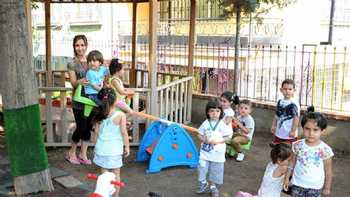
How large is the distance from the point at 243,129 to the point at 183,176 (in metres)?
1.13

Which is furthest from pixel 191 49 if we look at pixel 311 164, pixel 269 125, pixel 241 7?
pixel 311 164

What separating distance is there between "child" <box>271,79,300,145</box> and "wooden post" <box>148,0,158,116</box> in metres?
2.03

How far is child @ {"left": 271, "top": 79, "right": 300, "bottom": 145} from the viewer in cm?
526

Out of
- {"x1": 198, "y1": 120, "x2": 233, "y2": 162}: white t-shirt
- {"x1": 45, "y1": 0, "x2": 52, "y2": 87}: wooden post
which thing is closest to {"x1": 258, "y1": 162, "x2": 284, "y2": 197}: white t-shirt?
{"x1": 198, "y1": 120, "x2": 233, "y2": 162}: white t-shirt

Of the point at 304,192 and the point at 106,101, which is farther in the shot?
the point at 106,101

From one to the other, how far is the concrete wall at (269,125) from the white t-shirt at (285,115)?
1.85 meters

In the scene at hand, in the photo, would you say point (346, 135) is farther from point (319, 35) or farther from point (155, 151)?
point (319, 35)

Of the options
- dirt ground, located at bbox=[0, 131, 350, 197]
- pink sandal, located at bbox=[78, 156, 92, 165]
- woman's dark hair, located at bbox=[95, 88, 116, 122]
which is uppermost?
woman's dark hair, located at bbox=[95, 88, 116, 122]

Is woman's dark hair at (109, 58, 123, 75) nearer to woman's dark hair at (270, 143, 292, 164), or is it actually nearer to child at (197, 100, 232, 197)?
child at (197, 100, 232, 197)

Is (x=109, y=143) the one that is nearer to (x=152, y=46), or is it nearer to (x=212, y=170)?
(x=212, y=170)

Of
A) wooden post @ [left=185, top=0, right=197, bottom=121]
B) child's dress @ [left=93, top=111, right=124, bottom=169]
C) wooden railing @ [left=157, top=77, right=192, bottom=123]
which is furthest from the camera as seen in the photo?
wooden post @ [left=185, top=0, right=197, bottom=121]

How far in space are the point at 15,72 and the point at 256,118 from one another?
460cm

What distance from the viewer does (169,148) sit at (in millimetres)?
5645

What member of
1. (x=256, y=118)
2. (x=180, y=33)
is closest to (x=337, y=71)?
(x=256, y=118)
